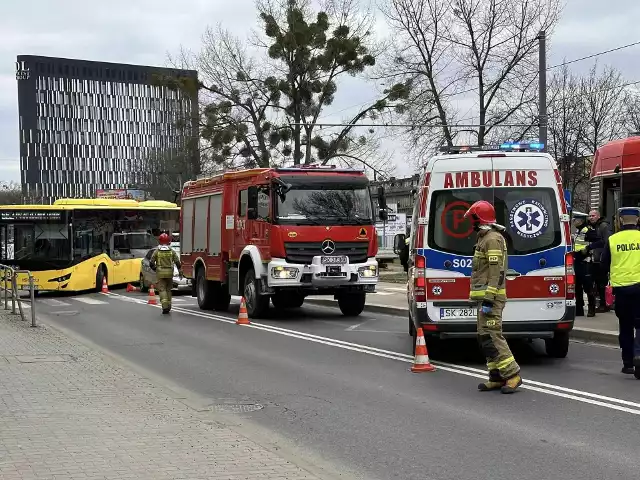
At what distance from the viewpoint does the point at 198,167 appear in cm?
4462

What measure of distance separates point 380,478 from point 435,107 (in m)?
33.7

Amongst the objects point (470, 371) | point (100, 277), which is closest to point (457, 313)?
point (470, 371)

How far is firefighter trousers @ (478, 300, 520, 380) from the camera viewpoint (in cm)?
849

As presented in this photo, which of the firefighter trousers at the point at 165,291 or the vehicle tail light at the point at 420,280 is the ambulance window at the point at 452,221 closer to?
the vehicle tail light at the point at 420,280

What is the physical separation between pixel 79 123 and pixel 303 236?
128 m

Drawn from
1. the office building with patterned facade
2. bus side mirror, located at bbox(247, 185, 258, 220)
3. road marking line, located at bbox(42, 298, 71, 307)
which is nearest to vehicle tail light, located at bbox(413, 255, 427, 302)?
bus side mirror, located at bbox(247, 185, 258, 220)

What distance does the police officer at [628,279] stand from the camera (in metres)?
9.22

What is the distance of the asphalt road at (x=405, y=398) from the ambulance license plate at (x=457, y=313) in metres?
0.63

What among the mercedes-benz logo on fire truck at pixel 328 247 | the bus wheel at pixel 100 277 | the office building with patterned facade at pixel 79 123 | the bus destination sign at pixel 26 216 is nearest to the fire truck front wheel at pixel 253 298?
the mercedes-benz logo on fire truck at pixel 328 247

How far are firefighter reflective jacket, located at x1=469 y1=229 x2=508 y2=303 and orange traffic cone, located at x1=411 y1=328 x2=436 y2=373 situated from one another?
5.10ft

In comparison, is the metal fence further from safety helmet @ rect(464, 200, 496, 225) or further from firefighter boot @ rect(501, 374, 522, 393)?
firefighter boot @ rect(501, 374, 522, 393)

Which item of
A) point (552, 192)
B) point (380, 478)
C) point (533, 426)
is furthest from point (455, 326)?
point (380, 478)

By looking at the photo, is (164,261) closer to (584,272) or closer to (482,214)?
(584,272)

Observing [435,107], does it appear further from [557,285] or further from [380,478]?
[380,478]
